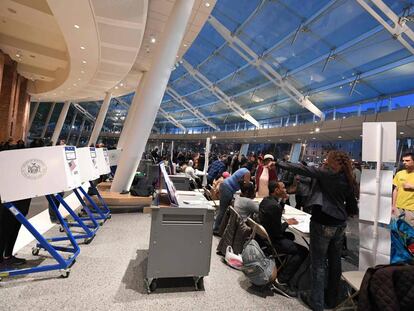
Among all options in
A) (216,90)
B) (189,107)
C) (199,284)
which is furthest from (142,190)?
(189,107)

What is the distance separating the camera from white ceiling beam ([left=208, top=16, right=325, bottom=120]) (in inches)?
515

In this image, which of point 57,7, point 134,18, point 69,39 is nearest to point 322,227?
point 134,18

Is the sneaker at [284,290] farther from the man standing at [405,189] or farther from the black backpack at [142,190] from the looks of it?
the black backpack at [142,190]

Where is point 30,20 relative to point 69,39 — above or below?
above

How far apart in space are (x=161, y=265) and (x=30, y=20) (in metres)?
9.09

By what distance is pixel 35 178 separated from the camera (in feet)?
9.39

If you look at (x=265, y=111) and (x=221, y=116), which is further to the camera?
(x=221, y=116)

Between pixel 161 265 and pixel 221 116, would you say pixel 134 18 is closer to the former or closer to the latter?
pixel 161 265

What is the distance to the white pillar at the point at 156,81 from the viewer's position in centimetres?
614

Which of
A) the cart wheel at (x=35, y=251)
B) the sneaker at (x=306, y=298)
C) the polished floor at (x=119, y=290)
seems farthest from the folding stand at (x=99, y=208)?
the sneaker at (x=306, y=298)

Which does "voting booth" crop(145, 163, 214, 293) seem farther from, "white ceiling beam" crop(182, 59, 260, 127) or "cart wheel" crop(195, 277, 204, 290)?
"white ceiling beam" crop(182, 59, 260, 127)

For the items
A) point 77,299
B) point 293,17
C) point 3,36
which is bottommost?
point 77,299

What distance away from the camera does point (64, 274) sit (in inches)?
116

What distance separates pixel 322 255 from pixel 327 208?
1.63ft
